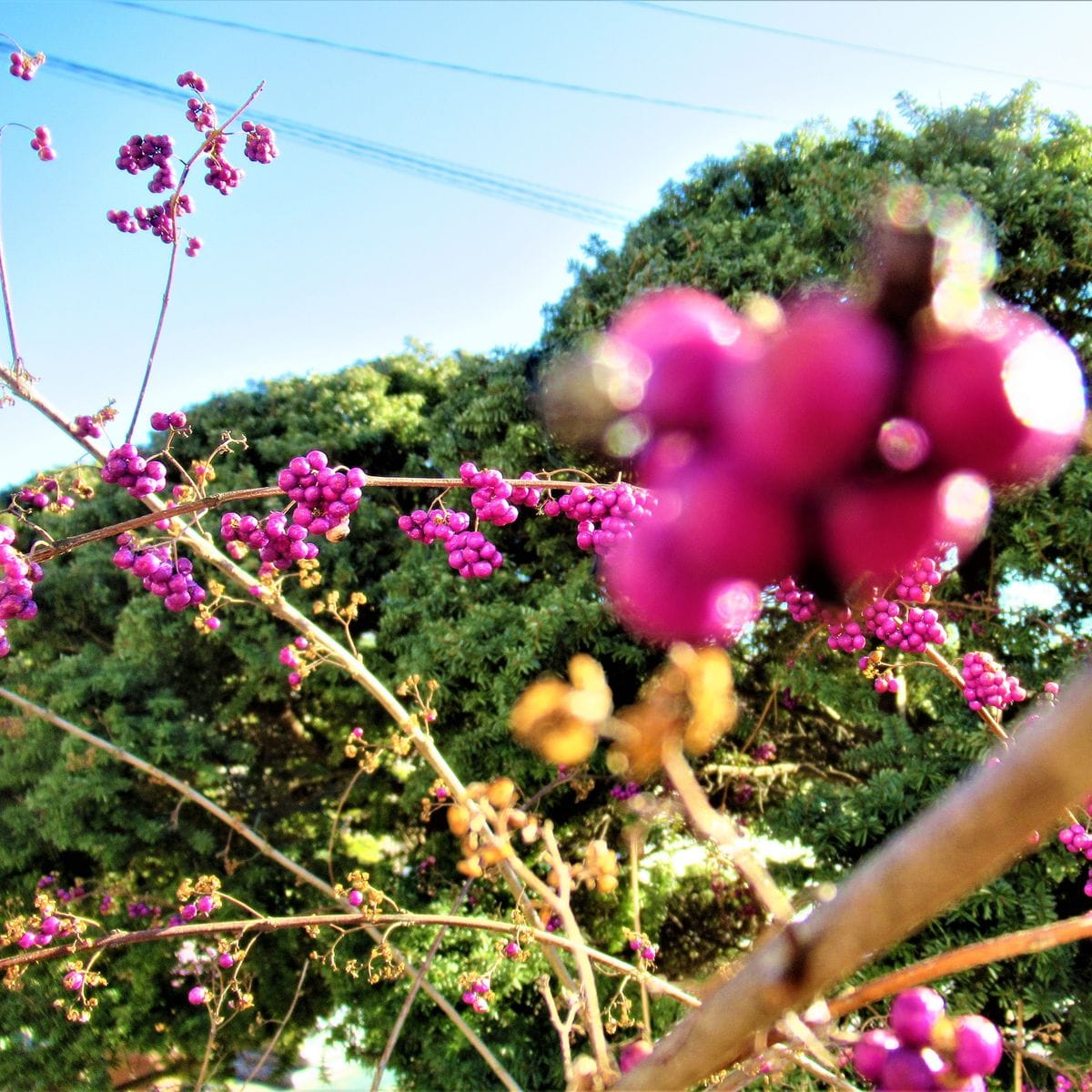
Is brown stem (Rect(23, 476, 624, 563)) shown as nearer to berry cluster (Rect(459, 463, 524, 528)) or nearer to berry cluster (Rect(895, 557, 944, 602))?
berry cluster (Rect(459, 463, 524, 528))

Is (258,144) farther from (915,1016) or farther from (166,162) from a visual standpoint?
(915,1016)

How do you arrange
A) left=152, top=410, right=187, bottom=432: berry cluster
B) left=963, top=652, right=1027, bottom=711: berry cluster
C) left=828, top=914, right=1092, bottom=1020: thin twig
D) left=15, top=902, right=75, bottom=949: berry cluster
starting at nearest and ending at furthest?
left=828, top=914, right=1092, bottom=1020: thin twig < left=152, top=410, right=187, bottom=432: berry cluster < left=963, top=652, right=1027, bottom=711: berry cluster < left=15, top=902, right=75, bottom=949: berry cluster

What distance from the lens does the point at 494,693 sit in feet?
10.1

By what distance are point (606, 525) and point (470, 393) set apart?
3175 mm

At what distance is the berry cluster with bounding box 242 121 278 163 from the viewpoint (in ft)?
5.05

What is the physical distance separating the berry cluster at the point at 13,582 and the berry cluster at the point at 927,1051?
1147mm

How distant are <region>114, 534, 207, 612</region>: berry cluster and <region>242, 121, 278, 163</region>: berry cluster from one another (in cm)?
80

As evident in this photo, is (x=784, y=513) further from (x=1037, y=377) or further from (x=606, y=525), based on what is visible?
(x=606, y=525)

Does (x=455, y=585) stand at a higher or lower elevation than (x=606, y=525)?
higher

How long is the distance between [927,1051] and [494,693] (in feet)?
8.84

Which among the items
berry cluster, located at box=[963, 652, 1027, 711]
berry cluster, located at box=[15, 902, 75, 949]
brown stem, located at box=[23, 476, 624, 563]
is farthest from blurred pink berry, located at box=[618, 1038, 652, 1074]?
berry cluster, located at box=[15, 902, 75, 949]

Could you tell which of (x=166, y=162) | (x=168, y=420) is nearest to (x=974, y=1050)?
(x=168, y=420)

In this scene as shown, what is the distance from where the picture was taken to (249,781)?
184 inches

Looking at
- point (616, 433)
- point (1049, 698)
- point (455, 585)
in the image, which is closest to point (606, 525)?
point (616, 433)
